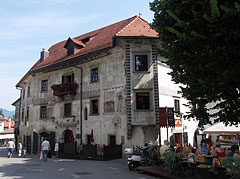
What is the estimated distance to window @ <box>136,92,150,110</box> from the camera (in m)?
18.2

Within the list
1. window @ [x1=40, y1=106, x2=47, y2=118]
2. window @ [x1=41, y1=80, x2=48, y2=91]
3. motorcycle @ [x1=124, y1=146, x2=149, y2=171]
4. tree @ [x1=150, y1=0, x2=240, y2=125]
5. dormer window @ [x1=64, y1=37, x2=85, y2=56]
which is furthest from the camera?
window @ [x1=41, y1=80, x2=48, y2=91]

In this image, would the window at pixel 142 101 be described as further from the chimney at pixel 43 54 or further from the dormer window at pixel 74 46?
the chimney at pixel 43 54

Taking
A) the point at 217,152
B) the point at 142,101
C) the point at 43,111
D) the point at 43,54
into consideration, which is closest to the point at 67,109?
the point at 43,111

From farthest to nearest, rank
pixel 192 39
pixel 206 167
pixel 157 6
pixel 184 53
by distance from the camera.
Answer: pixel 157 6 → pixel 206 167 → pixel 184 53 → pixel 192 39

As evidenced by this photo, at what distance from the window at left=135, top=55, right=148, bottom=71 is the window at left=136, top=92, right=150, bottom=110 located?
2.13m

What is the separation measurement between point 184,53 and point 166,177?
5529 millimetres

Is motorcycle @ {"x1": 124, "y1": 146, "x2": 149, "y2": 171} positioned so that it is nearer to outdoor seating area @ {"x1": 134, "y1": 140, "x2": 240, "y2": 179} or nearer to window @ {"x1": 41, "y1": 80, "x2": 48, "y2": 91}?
outdoor seating area @ {"x1": 134, "y1": 140, "x2": 240, "y2": 179}

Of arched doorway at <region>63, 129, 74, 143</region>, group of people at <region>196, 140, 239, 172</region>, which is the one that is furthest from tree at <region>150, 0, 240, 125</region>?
arched doorway at <region>63, 129, 74, 143</region>

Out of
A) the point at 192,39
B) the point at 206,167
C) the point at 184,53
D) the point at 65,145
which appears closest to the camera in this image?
the point at 192,39

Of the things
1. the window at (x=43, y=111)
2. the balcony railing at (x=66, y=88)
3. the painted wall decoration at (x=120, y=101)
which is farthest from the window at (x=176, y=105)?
the window at (x=43, y=111)

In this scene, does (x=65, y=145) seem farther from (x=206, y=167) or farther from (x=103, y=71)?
(x=206, y=167)

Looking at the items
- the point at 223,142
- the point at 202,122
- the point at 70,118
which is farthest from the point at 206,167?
the point at 70,118

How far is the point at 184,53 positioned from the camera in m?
8.40

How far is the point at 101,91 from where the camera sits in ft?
68.0
